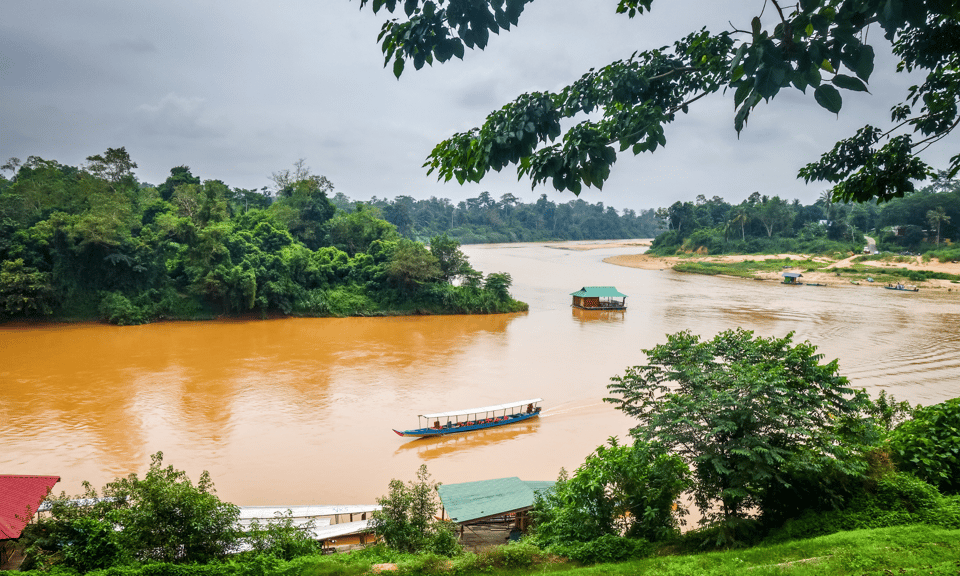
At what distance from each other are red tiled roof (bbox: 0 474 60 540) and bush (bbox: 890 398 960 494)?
892cm

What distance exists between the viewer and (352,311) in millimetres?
25281

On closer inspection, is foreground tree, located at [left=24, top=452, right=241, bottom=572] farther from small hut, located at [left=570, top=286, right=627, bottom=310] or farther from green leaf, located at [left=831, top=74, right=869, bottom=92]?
small hut, located at [left=570, top=286, right=627, bottom=310]

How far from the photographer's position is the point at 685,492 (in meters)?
5.27

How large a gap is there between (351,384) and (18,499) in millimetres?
8282

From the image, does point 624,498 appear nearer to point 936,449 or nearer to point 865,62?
point 936,449

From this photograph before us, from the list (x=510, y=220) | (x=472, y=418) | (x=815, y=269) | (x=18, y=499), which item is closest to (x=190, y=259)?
(x=472, y=418)

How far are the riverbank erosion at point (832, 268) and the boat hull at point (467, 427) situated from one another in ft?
106

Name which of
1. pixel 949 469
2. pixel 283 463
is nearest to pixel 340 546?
pixel 283 463

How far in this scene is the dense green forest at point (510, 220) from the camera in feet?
241

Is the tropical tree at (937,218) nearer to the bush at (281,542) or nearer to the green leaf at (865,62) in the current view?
the bush at (281,542)

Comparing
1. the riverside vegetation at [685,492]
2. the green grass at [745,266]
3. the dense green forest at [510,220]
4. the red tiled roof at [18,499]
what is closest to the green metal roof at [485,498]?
the riverside vegetation at [685,492]

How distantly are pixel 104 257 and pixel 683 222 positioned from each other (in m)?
50.8

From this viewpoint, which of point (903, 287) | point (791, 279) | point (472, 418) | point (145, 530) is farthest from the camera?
point (791, 279)

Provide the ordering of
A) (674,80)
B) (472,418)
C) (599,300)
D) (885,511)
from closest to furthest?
(674,80), (885,511), (472,418), (599,300)
